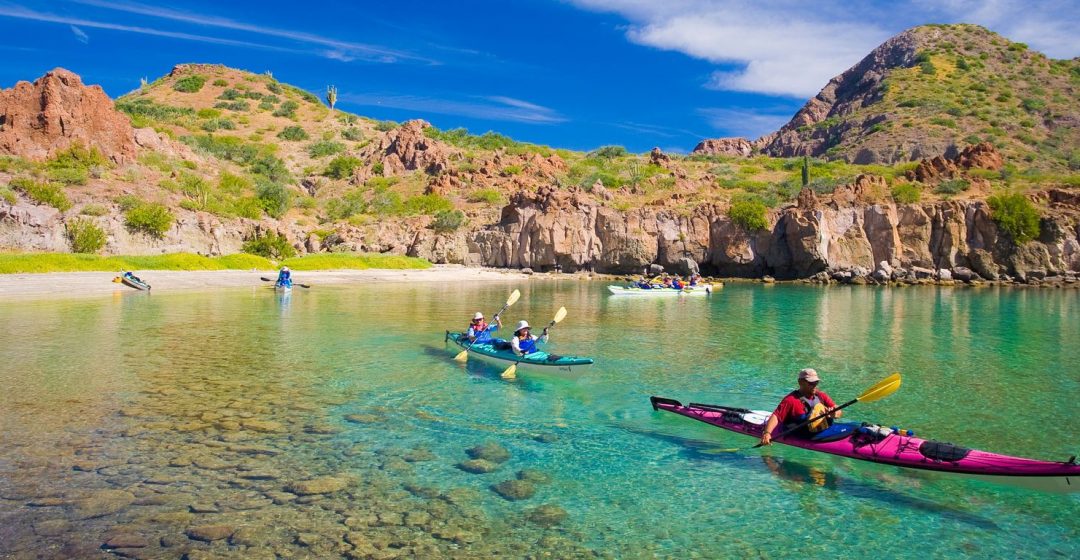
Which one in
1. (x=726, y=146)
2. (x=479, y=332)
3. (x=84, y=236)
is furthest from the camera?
(x=726, y=146)

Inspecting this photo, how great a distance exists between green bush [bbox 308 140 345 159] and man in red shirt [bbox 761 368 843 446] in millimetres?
82277

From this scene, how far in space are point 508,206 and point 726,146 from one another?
81130 millimetres

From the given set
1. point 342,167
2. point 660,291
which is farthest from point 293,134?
point 660,291

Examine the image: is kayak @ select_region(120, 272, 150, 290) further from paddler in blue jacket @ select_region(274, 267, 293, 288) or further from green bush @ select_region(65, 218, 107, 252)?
green bush @ select_region(65, 218, 107, 252)

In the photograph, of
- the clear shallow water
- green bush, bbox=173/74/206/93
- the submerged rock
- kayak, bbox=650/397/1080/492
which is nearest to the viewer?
the clear shallow water

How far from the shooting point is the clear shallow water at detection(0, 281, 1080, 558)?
6.02 meters

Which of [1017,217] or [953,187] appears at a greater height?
[953,187]

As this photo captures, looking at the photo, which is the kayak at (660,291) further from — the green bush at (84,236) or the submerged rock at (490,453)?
the green bush at (84,236)

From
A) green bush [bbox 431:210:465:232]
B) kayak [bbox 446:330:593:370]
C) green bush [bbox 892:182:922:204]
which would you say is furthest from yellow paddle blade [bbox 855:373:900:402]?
green bush [bbox 431:210:465:232]

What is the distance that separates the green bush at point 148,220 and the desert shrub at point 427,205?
23866mm

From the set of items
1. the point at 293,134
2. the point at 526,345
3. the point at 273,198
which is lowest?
the point at 526,345

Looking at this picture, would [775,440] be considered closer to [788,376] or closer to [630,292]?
[788,376]

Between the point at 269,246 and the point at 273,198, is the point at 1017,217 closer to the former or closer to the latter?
the point at 269,246

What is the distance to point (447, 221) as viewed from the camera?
2226 inches
